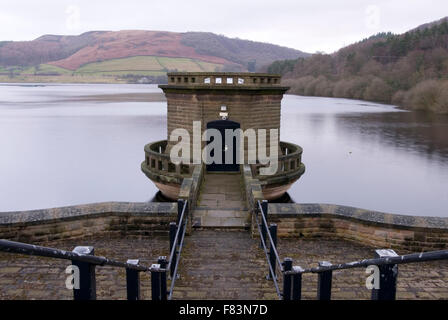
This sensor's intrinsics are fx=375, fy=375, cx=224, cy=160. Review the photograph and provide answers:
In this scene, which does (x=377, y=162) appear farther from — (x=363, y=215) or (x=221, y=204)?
(x=363, y=215)

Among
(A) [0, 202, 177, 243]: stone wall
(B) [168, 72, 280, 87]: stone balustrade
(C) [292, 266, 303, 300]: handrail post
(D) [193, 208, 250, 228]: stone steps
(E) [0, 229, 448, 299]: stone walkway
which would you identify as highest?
(B) [168, 72, 280, 87]: stone balustrade

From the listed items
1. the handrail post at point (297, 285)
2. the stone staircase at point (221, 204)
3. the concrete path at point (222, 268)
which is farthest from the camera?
the stone staircase at point (221, 204)

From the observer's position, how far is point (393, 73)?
8462 cm

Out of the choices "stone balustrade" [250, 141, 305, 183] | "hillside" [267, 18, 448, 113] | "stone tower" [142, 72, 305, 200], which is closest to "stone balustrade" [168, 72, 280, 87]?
"stone tower" [142, 72, 305, 200]

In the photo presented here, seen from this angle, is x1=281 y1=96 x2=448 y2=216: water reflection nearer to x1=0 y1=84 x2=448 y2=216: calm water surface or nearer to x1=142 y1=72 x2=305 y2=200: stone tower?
x1=0 y1=84 x2=448 y2=216: calm water surface

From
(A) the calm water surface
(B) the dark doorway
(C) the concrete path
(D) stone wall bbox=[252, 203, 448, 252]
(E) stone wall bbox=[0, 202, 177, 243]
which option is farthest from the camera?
(A) the calm water surface

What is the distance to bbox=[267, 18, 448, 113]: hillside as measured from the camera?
65.3 meters

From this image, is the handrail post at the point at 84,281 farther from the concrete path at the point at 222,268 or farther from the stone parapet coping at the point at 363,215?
the stone parapet coping at the point at 363,215

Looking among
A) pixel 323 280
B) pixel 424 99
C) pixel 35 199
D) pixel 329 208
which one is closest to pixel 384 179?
pixel 329 208

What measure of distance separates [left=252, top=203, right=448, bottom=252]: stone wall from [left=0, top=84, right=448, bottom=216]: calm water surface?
50.9ft

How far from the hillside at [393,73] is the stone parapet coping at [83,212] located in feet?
198

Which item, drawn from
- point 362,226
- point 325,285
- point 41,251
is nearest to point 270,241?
point 325,285

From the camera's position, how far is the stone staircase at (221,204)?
9.46 meters

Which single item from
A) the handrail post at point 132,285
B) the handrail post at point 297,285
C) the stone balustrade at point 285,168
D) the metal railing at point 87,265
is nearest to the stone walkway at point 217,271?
the handrail post at point 297,285
